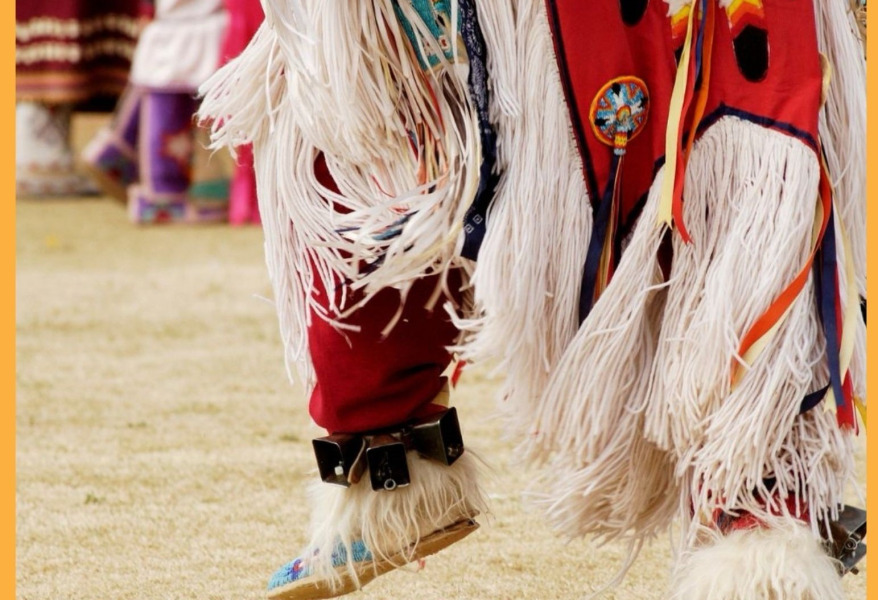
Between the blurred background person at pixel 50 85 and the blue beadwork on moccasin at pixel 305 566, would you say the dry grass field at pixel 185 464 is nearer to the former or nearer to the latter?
the blue beadwork on moccasin at pixel 305 566

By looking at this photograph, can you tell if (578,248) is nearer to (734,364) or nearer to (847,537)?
(734,364)

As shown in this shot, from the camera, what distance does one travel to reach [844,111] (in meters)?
1.18

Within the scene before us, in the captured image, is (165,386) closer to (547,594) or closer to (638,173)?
(547,594)

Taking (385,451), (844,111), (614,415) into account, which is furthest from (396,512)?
(844,111)

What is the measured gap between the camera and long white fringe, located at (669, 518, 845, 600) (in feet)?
3.56

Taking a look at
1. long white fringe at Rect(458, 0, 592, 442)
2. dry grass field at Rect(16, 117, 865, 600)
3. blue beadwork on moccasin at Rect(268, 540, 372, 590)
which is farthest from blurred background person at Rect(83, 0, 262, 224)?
long white fringe at Rect(458, 0, 592, 442)

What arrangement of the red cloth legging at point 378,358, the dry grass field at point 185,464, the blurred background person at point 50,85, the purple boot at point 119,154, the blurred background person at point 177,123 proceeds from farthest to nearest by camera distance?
1. the blurred background person at point 50,85
2. the purple boot at point 119,154
3. the blurred background person at point 177,123
4. the dry grass field at point 185,464
5. the red cloth legging at point 378,358

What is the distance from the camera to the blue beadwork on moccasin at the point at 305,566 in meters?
1.30

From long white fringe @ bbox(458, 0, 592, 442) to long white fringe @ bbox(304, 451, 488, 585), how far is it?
0.19 m

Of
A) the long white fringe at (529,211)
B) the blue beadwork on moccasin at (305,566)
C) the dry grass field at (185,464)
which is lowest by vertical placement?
the dry grass field at (185,464)

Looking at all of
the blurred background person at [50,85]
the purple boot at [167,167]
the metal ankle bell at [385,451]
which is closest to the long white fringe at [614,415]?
the metal ankle bell at [385,451]

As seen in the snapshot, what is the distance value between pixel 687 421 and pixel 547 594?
1.30 feet

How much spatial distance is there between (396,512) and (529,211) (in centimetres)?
32

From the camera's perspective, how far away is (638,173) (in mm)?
1157
